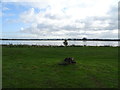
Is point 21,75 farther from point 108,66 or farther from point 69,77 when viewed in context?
point 108,66

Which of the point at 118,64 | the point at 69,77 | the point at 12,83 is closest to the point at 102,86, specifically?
the point at 69,77

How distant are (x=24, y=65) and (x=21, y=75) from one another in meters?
2.40

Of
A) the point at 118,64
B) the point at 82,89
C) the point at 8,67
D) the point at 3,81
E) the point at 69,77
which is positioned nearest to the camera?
the point at 82,89

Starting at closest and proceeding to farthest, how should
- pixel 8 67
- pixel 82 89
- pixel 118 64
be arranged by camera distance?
pixel 82 89
pixel 8 67
pixel 118 64

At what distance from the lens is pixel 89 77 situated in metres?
11.0

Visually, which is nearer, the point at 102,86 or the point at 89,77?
the point at 102,86

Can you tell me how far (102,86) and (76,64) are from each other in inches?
163

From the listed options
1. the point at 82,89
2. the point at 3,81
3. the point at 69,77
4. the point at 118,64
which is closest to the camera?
the point at 82,89

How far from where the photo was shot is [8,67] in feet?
42.8

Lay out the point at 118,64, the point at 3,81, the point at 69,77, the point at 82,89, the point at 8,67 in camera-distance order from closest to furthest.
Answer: the point at 82,89, the point at 3,81, the point at 69,77, the point at 8,67, the point at 118,64

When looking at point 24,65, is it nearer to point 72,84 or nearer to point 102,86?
point 72,84

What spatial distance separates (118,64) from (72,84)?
220 inches

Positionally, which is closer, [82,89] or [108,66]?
[82,89]

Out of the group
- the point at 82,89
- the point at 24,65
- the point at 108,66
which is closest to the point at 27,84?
the point at 82,89
